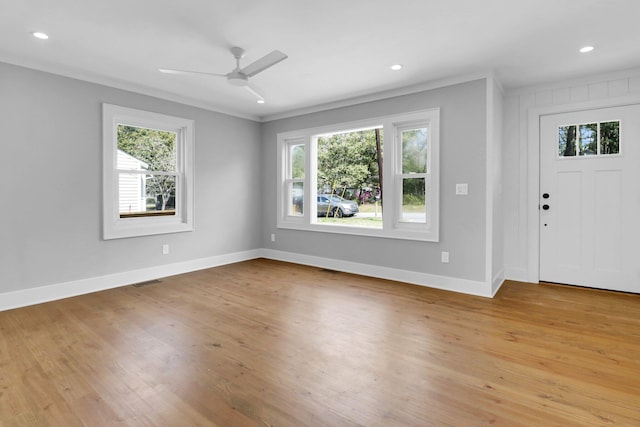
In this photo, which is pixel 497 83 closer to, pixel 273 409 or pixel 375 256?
pixel 375 256

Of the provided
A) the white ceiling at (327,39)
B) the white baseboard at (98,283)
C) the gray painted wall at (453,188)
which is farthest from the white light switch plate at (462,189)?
the white baseboard at (98,283)

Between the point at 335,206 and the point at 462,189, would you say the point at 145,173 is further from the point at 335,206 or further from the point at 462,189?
the point at 462,189

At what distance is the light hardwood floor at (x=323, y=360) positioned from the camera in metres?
1.75

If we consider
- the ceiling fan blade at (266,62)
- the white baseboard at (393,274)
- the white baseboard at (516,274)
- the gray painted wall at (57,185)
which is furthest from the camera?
the white baseboard at (516,274)

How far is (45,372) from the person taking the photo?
84.6 inches

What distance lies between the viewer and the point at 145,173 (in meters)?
4.49

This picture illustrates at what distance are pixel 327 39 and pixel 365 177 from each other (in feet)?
8.63

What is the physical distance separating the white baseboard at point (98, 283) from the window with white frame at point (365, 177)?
4.97 ft

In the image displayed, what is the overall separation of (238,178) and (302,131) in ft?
4.50

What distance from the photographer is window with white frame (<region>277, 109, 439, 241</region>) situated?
4.31 meters

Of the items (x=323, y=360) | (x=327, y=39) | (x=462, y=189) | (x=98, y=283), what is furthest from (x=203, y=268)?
(x=462, y=189)

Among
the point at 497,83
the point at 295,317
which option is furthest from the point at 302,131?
the point at 295,317

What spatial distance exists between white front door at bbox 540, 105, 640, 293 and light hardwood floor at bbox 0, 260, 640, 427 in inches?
16.6

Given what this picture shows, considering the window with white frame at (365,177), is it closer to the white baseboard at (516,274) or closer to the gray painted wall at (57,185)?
the white baseboard at (516,274)
